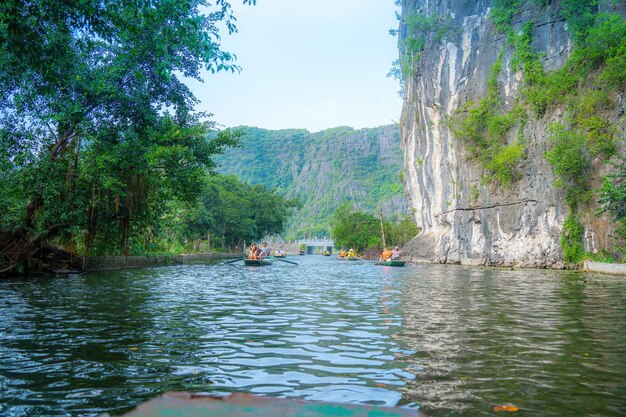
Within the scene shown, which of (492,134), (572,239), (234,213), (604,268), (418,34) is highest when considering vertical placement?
(418,34)

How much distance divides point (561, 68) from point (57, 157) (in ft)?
118

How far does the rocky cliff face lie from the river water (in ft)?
94.9

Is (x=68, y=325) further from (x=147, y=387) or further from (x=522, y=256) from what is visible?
(x=522, y=256)

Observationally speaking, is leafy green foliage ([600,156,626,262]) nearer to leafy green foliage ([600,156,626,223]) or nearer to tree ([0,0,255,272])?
leafy green foliage ([600,156,626,223])

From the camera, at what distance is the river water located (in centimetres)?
456

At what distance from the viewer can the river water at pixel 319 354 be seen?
4.56m

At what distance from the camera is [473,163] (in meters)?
48.2

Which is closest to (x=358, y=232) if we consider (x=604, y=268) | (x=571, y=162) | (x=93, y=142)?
(x=571, y=162)

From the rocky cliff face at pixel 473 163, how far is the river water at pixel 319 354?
28.9 m

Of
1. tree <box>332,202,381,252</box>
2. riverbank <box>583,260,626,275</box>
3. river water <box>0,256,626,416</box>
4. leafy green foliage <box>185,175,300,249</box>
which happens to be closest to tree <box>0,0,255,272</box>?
river water <box>0,256,626,416</box>

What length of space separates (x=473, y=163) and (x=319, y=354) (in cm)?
4460

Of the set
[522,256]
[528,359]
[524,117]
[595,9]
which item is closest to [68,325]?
[528,359]

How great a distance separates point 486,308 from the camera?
459 inches

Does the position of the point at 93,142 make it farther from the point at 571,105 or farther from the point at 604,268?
the point at 571,105
